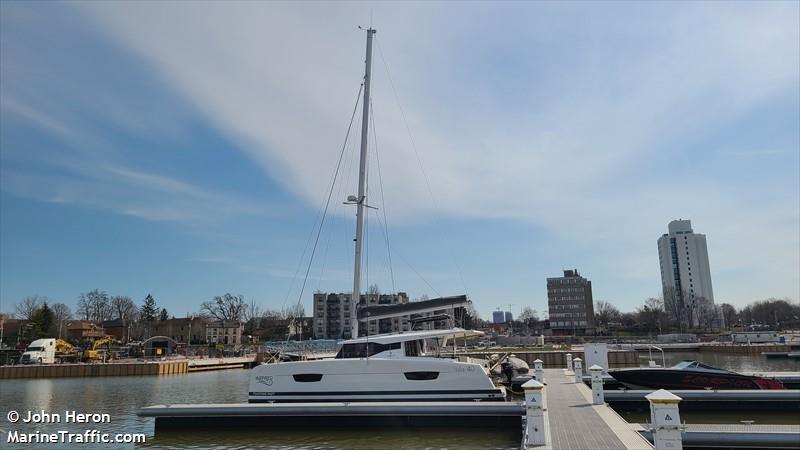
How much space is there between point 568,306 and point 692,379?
118103mm

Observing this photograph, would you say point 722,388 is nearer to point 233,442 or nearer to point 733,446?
point 733,446

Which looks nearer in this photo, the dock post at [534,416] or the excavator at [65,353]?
the dock post at [534,416]

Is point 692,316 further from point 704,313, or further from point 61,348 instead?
point 61,348

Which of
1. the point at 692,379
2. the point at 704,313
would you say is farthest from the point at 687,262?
the point at 692,379

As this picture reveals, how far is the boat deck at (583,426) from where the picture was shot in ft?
34.0

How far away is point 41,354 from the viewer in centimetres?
5694

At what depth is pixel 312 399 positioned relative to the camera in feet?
58.2

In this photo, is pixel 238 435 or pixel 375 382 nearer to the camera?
pixel 238 435

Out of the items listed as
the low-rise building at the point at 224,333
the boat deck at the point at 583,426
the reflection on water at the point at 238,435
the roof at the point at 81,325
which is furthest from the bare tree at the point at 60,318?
the boat deck at the point at 583,426

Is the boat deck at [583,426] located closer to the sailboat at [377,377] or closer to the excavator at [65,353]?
the sailboat at [377,377]

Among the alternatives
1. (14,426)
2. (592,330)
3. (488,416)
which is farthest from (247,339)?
(488,416)

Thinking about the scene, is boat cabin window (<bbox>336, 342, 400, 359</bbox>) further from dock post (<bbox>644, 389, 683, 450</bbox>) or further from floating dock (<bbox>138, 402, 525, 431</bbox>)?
dock post (<bbox>644, 389, 683, 450</bbox>)

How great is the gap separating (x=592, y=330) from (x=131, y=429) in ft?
418

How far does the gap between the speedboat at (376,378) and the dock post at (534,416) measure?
6.49 meters
